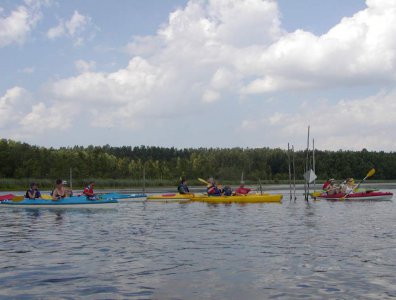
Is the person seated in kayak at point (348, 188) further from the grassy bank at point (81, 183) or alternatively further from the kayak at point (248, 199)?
the grassy bank at point (81, 183)

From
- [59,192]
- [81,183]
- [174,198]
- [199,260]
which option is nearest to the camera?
[199,260]

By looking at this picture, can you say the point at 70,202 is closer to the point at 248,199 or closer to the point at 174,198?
the point at 174,198

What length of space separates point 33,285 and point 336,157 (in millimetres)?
104679

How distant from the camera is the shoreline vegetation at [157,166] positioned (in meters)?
65.7

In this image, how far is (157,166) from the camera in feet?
294

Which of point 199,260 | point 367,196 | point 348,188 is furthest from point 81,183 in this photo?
point 199,260

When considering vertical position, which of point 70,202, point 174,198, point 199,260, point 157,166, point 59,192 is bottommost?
point 199,260

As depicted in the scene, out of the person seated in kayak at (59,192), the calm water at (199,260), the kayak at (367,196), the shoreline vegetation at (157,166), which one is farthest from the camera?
the shoreline vegetation at (157,166)

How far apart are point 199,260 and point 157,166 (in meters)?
78.4

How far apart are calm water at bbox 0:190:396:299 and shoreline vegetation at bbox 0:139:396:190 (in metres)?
27.6

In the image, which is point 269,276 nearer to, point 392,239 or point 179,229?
point 392,239

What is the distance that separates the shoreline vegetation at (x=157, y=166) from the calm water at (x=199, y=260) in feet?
90.5

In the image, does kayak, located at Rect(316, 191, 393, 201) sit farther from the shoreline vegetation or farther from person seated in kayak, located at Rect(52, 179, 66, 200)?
person seated in kayak, located at Rect(52, 179, 66, 200)

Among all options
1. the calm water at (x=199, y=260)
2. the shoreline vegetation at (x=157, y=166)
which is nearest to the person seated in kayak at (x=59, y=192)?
the calm water at (x=199, y=260)
